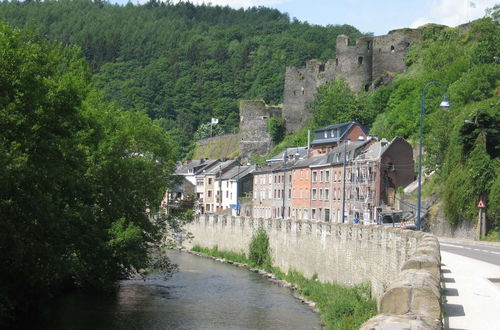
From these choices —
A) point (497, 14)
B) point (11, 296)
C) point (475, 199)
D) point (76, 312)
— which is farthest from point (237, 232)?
point (497, 14)

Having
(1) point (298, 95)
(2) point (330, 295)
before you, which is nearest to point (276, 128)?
(1) point (298, 95)

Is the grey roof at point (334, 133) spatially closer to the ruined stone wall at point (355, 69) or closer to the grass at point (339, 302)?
the ruined stone wall at point (355, 69)

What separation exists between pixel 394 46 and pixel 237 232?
59889 mm

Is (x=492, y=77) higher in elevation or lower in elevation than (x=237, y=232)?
higher

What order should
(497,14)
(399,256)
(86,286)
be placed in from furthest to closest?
(497,14)
(86,286)
(399,256)

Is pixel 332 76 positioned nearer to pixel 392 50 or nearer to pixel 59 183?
pixel 392 50

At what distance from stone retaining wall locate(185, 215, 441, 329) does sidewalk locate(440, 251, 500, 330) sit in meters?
1.00

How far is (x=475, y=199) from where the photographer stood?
5162 centimetres

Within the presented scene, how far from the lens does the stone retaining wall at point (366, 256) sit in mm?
7680

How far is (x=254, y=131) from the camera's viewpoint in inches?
4902

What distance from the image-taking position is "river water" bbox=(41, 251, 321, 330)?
109 feet

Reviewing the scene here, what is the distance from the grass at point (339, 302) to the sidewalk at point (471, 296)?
5149 millimetres

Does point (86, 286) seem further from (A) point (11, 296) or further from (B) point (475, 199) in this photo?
(B) point (475, 199)

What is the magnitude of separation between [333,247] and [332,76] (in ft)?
276
